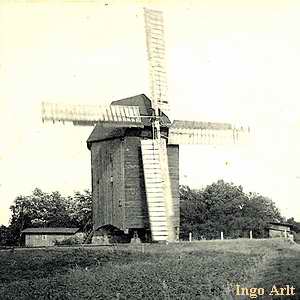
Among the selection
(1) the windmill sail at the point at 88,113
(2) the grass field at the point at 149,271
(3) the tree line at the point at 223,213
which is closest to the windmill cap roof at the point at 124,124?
(1) the windmill sail at the point at 88,113

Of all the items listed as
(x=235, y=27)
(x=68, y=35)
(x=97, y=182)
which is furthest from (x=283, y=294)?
(x=97, y=182)

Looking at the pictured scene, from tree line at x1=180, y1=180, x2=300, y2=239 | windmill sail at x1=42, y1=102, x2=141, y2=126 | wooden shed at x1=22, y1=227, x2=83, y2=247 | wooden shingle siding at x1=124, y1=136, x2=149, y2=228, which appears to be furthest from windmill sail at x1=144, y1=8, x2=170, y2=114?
wooden shed at x1=22, y1=227, x2=83, y2=247

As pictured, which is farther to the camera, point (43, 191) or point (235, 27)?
point (43, 191)

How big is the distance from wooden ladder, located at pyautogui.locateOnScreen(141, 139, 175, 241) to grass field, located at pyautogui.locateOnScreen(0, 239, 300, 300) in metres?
0.57

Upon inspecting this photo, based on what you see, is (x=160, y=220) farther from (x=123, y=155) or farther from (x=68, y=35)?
(x=68, y=35)

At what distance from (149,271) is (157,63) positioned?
842 cm

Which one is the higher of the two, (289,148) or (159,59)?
(159,59)

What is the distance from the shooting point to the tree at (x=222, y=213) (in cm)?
3111

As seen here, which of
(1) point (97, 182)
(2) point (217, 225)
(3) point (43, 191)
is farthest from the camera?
(3) point (43, 191)

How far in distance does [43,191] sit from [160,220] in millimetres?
29139

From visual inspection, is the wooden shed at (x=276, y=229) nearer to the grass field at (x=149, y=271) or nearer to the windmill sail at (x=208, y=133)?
the grass field at (x=149, y=271)

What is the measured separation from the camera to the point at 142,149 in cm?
2031

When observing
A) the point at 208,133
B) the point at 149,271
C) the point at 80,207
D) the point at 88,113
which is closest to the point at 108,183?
the point at 88,113

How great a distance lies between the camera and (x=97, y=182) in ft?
73.6
